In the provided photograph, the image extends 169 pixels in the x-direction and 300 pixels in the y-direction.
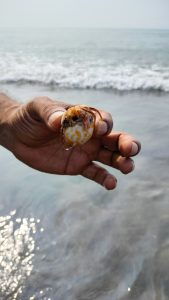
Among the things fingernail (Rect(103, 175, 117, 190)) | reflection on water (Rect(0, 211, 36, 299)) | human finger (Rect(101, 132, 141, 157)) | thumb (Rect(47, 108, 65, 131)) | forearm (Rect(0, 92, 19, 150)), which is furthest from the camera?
reflection on water (Rect(0, 211, 36, 299))

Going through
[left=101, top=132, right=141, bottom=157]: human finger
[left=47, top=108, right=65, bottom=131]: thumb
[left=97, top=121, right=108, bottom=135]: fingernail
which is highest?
[left=47, top=108, right=65, bottom=131]: thumb

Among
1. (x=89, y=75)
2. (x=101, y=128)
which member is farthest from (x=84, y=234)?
(x=89, y=75)

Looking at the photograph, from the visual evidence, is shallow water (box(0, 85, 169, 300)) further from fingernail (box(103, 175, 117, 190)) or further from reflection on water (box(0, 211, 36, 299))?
fingernail (box(103, 175, 117, 190))

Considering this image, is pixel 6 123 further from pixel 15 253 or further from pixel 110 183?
pixel 15 253

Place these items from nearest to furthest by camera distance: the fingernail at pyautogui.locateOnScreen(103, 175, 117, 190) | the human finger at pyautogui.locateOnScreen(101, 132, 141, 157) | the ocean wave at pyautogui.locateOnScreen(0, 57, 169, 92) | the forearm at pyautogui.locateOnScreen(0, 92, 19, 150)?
the human finger at pyautogui.locateOnScreen(101, 132, 141, 157) → the fingernail at pyautogui.locateOnScreen(103, 175, 117, 190) → the forearm at pyautogui.locateOnScreen(0, 92, 19, 150) → the ocean wave at pyautogui.locateOnScreen(0, 57, 169, 92)

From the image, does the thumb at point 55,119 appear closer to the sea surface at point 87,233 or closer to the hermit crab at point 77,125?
the hermit crab at point 77,125

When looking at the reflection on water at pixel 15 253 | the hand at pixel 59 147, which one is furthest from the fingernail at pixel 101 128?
the reflection on water at pixel 15 253

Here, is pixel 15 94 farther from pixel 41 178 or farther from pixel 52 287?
pixel 52 287

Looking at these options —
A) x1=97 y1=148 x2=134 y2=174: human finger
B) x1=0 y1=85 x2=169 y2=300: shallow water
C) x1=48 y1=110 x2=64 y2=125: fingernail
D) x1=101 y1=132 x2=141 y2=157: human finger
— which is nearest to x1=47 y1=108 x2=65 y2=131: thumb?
x1=48 y1=110 x2=64 y2=125: fingernail
